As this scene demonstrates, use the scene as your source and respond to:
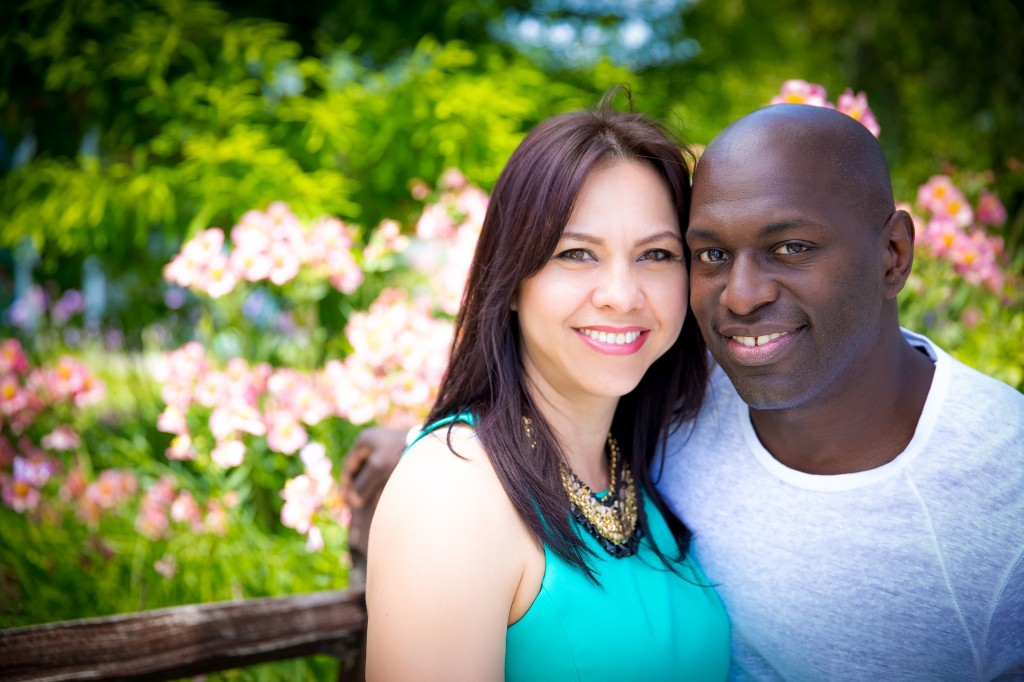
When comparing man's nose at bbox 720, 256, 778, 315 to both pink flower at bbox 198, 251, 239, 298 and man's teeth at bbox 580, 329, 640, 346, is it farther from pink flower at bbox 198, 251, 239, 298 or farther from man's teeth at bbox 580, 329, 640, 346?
pink flower at bbox 198, 251, 239, 298

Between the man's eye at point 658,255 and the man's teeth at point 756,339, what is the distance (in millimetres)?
277

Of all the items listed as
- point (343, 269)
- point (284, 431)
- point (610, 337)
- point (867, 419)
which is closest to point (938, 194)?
point (867, 419)

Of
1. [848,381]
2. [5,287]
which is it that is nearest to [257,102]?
[5,287]

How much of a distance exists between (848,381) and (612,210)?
24.6 inches

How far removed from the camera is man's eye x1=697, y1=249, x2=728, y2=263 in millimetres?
1685

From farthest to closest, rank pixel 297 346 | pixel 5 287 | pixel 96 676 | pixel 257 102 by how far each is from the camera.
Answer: pixel 5 287
pixel 257 102
pixel 297 346
pixel 96 676

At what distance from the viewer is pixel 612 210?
1.72 meters

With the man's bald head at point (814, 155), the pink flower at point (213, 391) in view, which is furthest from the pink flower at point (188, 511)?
the man's bald head at point (814, 155)

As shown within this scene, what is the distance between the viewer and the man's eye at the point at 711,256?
66.3 inches

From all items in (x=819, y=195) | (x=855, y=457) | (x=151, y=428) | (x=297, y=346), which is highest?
(x=819, y=195)

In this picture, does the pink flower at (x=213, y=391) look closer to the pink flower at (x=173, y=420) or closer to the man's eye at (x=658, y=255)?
the pink flower at (x=173, y=420)

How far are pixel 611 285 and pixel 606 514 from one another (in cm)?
56

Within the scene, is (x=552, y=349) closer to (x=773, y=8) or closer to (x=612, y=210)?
(x=612, y=210)

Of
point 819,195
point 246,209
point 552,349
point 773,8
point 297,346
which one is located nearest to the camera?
point 819,195
